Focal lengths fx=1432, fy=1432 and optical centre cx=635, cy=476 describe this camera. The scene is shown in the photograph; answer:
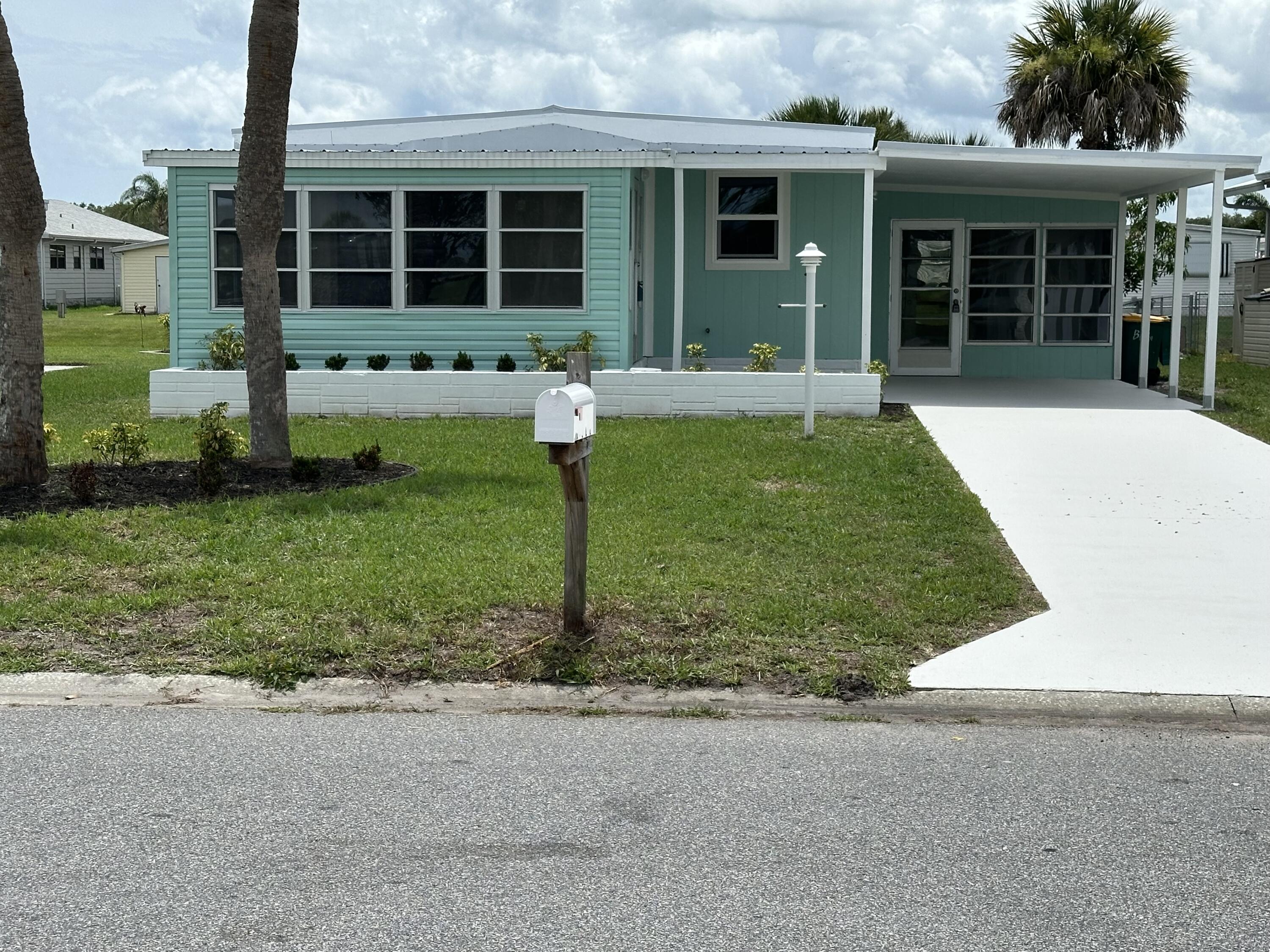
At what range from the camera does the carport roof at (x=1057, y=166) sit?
53.6 feet

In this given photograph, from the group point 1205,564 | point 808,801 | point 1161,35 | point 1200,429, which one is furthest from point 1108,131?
point 808,801

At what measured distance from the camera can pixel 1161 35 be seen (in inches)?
1107

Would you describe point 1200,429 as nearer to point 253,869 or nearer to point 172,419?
point 172,419

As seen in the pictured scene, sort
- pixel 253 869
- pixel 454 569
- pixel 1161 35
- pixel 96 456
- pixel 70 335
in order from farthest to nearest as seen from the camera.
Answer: pixel 70 335, pixel 1161 35, pixel 96 456, pixel 454 569, pixel 253 869

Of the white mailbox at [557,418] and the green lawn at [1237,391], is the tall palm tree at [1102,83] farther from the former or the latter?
the white mailbox at [557,418]

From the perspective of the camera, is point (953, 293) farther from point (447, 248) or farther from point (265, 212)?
point (265, 212)

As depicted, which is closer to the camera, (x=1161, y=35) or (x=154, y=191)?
(x=1161, y=35)

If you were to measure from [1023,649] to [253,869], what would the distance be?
3966 mm

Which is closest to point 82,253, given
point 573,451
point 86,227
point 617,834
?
point 86,227

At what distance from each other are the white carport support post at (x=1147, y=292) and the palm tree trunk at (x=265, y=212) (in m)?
12.6

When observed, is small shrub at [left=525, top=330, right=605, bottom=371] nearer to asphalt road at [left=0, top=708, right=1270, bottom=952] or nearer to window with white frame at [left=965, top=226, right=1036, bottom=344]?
window with white frame at [left=965, top=226, right=1036, bottom=344]

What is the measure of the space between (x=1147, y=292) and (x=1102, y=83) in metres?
9.65

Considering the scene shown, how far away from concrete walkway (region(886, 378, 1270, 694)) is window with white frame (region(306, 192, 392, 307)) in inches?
259

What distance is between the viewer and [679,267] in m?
16.2
